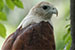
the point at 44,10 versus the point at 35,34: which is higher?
the point at 44,10

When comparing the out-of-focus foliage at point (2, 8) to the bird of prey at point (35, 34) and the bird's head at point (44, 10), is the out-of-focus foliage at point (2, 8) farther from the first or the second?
the bird's head at point (44, 10)

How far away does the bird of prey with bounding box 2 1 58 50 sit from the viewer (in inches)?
130

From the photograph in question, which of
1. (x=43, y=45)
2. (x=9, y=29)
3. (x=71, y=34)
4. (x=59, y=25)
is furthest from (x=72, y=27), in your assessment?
(x=59, y=25)

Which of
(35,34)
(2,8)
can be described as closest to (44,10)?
(35,34)

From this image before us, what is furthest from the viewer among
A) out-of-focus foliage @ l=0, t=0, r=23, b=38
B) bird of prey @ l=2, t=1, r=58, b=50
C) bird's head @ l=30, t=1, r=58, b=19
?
bird's head @ l=30, t=1, r=58, b=19

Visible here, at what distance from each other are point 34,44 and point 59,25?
360 centimetres

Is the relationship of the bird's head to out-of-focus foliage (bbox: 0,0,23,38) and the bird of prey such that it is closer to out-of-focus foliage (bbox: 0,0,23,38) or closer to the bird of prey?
the bird of prey

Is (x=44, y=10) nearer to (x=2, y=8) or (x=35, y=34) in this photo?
(x=35, y=34)

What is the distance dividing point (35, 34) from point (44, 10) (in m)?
0.52

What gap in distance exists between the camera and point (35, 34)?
135 inches

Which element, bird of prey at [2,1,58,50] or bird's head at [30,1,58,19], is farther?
bird's head at [30,1,58,19]

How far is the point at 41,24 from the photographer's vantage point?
366 centimetres

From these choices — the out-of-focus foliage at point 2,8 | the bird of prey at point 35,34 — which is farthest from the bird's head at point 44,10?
the out-of-focus foliage at point 2,8

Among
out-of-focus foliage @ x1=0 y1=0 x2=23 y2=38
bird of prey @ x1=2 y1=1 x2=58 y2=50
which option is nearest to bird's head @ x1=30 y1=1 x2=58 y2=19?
bird of prey @ x1=2 y1=1 x2=58 y2=50
